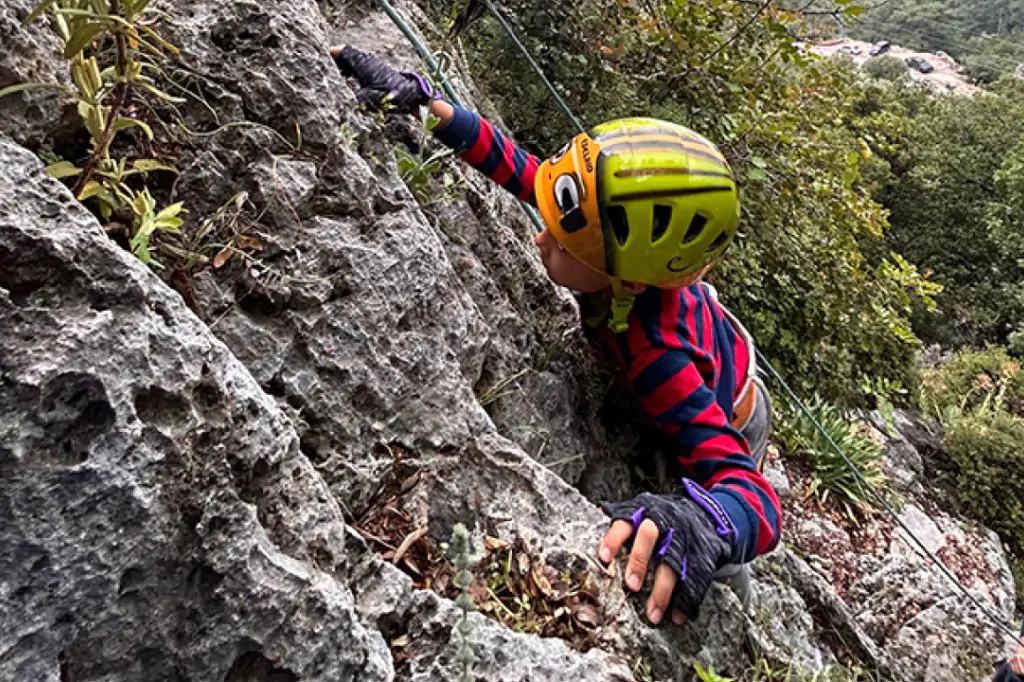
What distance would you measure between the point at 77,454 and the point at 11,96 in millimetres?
925

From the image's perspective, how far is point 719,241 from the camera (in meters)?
2.69

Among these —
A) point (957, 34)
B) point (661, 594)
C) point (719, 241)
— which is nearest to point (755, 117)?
point (719, 241)

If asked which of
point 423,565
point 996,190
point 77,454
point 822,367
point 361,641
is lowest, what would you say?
point 996,190

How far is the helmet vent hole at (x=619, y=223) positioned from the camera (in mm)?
2592

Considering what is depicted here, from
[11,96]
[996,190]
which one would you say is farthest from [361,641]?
[996,190]

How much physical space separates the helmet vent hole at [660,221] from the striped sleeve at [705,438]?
394 millimetres

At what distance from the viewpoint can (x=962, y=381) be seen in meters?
15.3

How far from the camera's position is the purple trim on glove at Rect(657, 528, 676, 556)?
206 cm

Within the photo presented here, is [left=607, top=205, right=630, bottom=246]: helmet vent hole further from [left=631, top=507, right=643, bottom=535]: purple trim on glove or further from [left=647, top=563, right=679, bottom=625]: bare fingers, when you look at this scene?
[left=647, top=563, right=679, bottom=625]: bare fingers

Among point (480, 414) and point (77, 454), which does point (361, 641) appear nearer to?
point (77, 454)

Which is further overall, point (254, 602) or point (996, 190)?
point (996, 190)

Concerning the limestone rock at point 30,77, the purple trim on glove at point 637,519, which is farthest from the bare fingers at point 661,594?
the limestone rock at point 30,77

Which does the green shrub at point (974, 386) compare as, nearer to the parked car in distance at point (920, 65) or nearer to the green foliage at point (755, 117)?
the green foliage at point (755, 117)

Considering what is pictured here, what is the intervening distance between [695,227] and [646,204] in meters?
0.20
